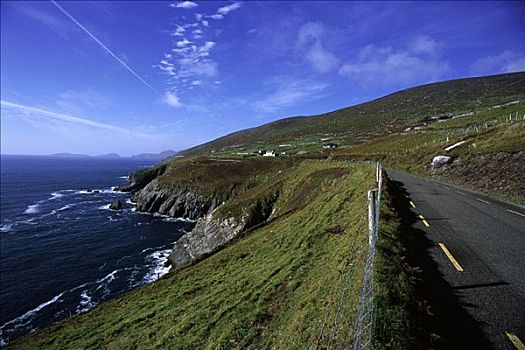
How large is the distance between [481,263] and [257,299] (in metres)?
10.8

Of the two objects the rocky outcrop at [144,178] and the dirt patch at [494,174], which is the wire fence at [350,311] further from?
the rocky outcrop at [144,178]

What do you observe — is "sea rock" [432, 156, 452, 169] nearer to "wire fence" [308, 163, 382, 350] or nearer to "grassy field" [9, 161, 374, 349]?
"grassy field" [9, 161, 374, 349]

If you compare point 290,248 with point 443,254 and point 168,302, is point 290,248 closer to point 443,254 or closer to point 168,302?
point 168,302

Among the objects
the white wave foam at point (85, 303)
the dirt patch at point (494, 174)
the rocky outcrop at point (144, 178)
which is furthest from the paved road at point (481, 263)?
the rocky outcrop at point (144, 178)

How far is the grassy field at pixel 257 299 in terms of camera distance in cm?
1253

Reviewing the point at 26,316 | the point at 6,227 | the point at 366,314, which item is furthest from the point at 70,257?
the point at 366,314

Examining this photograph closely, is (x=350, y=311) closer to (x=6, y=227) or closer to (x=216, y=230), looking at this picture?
(x=216, y=230)

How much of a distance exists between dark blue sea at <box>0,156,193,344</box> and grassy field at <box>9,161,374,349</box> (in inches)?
487

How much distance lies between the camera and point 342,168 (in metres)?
49.8

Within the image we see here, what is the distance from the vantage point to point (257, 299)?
1716 cm

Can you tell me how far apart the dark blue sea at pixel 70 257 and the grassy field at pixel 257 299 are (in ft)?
40.6

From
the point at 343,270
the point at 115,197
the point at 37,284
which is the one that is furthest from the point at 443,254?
the point at 115,197

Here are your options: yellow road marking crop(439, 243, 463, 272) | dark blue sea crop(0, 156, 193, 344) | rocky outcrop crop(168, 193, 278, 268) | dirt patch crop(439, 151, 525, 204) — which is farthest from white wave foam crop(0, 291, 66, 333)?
dirt patch crop(439, 151, 525, 204)

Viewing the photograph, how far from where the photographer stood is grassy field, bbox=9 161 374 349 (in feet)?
41.1
